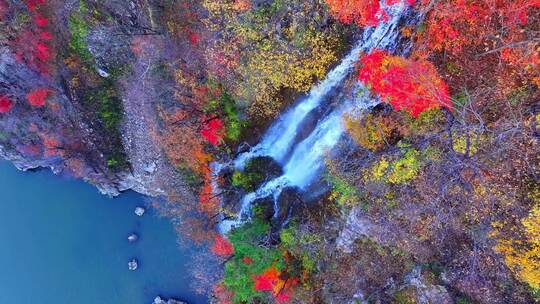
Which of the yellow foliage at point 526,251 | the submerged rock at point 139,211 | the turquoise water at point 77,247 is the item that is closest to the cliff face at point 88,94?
the submerged rock at point 139,211

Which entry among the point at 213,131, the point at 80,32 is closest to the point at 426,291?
the point at 213,131

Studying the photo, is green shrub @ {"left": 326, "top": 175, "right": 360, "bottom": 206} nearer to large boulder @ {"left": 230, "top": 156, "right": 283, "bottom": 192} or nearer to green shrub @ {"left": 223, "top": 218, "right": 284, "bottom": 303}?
large boulder @ {"left": 230, "top": 156, "right": 283, "bottom": 192}

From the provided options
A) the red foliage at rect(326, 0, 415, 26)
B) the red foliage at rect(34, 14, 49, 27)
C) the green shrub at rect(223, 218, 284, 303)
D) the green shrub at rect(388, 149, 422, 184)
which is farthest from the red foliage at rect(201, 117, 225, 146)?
the red foliage at rect(34, 14, 49, 27)

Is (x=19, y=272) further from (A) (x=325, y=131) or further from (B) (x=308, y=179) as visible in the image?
(A) (x=325, y=131)

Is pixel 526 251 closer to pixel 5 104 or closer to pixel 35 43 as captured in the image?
pixel 35 43

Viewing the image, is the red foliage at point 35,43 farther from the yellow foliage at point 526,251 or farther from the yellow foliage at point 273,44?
the yellow foliage at point 526,251

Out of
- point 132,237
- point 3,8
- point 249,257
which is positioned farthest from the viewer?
point 132,237

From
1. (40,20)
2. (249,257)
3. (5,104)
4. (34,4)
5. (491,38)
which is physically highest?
(34,4)
